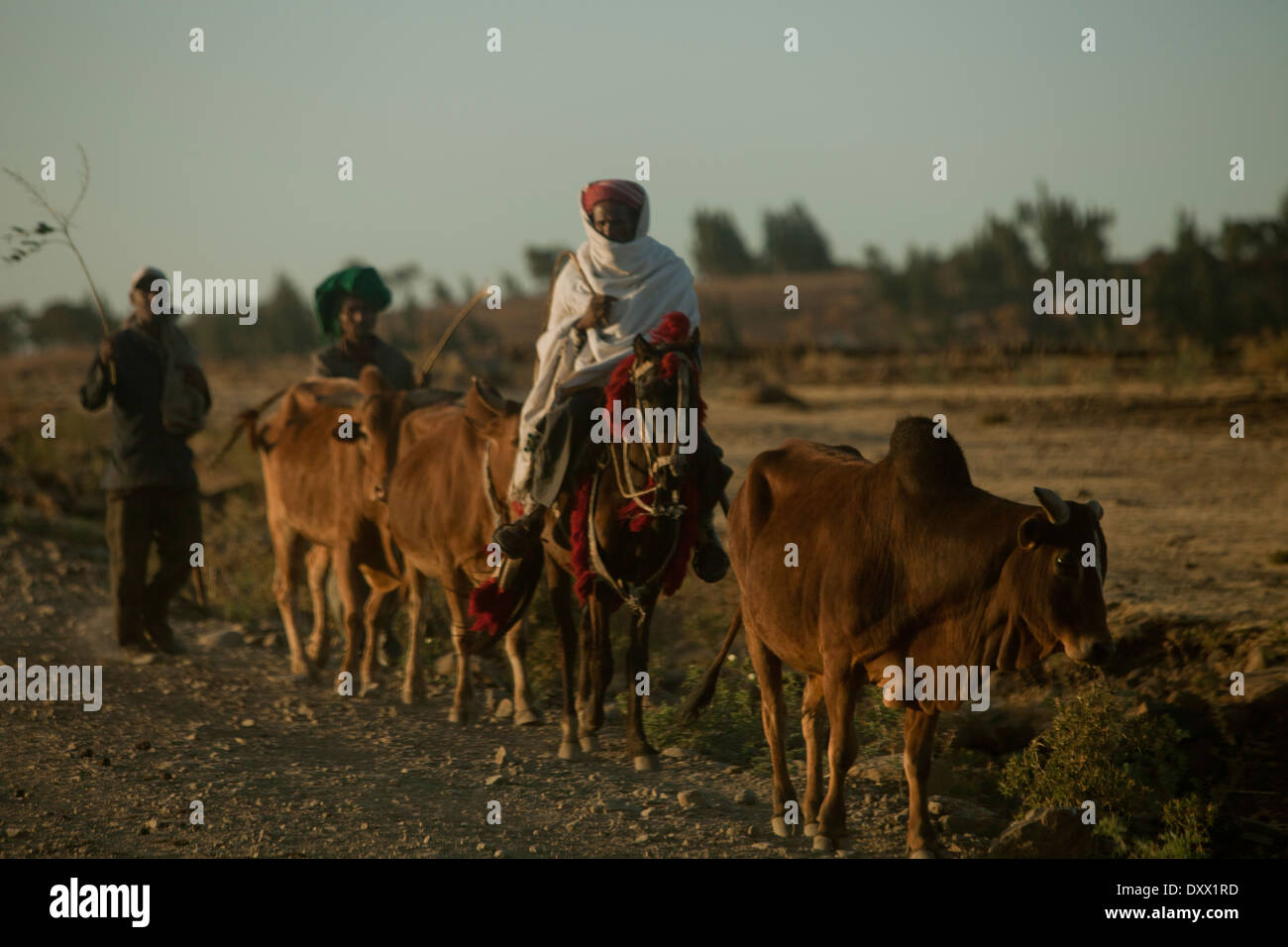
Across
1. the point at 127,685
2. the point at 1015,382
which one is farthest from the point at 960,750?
the point at 1015,382

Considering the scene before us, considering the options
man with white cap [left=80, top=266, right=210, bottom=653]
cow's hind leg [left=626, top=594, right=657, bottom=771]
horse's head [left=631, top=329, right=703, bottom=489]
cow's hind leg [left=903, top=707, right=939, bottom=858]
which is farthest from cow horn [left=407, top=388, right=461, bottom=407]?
cow's hind leg [left=903, top=707, right=939, bottom=858]

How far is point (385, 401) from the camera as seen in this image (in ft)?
36.8

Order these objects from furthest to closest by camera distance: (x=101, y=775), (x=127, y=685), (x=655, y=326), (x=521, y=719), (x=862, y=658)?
(x=127, y=685)
(x=521, y=719)
(x=655, y=326)
(x=101, y=775)
(x=862, y=658)

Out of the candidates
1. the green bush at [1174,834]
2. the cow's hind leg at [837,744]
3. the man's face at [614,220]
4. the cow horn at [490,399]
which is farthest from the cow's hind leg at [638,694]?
the green bush at [1174,834]

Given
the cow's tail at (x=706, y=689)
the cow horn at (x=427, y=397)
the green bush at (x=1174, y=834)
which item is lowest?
the green bush at (x=1174, y=834)

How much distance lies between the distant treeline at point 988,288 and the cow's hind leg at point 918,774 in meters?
24.4

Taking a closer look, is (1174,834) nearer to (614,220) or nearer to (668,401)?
(668,401)

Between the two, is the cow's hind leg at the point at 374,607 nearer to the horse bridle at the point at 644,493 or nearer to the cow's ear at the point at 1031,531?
the horse bridle at the point at 644,493

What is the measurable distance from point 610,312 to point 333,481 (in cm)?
353

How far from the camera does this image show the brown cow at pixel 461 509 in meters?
9.64
